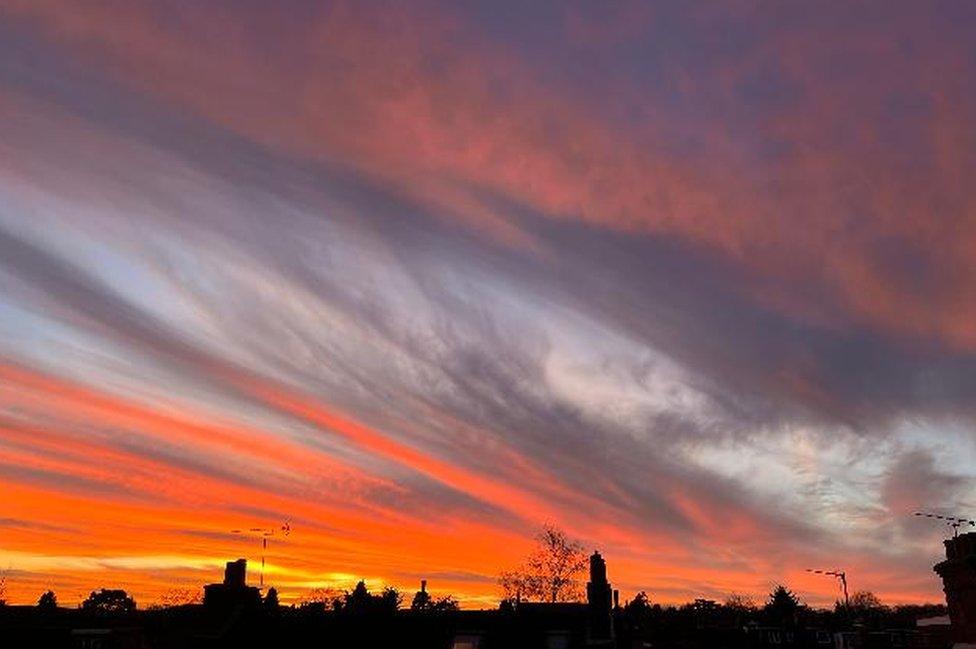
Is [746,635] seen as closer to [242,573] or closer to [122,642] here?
[242,573]

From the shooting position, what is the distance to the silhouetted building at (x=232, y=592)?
54.8 m

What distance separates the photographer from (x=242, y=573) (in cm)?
5672

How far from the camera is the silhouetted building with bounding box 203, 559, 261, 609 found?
54812mm

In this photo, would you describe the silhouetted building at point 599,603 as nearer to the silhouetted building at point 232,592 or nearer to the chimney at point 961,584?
the silhouetted building at point 232,592

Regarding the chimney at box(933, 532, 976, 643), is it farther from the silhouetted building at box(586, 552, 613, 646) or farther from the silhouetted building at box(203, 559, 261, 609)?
the silhouetted building at box(203, 559, 261, 609)

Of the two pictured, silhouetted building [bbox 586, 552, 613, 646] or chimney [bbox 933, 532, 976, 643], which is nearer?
chimney [bbox 933, 532, 976, 643]

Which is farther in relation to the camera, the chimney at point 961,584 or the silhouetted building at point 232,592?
the silhouetted building at point 232,592

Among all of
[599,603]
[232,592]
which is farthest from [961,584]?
[232,592]

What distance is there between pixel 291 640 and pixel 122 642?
13.9 meters

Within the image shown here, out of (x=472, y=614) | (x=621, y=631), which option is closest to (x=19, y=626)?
(x=472, y=614)

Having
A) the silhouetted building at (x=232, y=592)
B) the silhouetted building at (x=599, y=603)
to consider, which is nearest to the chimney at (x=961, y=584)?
the silhouetted building at (x=599, y=603)

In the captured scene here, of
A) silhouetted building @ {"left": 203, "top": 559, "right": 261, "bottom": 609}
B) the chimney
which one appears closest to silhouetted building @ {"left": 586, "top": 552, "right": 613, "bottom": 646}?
silhouetted building @ {"left": 203, "top": 559, "right": 261, "bottom": 609}

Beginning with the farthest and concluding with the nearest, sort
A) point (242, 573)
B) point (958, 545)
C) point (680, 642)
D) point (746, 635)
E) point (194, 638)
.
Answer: point (746, 635) → point (680, 642) → point (242, 573) → point (194, 638) → point (958, 545)

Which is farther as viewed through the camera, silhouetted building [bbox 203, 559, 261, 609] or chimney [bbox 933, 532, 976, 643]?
silhouetted building [bbox 203, 559, 261, 609]
